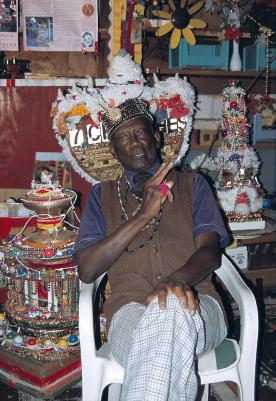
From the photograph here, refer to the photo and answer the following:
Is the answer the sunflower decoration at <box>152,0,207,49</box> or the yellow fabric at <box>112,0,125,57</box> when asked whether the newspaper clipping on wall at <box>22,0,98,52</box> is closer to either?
the yellow fabric at <box>112,0,125,57</box>

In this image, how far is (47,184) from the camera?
2.32 m

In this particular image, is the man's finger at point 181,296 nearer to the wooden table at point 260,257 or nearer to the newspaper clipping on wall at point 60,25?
the wooden table at point 260,257

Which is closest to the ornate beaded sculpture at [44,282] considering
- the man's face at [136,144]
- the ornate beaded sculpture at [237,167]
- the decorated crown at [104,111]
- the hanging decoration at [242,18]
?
the man's face at [136,144]

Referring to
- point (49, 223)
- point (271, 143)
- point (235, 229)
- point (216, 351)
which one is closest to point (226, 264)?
point (216, 351)

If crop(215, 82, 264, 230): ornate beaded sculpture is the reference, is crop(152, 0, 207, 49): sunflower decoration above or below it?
above

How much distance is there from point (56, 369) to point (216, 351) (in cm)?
81

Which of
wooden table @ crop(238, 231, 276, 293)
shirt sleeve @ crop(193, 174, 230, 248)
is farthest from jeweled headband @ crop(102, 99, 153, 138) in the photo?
wooden table @ crop(238, 231, 276, 293)

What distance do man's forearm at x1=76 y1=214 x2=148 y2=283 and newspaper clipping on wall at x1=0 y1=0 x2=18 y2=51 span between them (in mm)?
1926

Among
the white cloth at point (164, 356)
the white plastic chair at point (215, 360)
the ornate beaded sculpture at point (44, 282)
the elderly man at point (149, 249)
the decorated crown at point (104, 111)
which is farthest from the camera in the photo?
the decorated crown at point (104, 111)

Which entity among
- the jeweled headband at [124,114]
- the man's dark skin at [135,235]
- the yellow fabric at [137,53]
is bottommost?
the man's dark skin at [135,235]

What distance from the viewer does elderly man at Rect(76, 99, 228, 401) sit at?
145 centimetres

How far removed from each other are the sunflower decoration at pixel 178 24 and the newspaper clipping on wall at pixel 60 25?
0.44m

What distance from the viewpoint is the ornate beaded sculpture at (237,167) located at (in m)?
3.03

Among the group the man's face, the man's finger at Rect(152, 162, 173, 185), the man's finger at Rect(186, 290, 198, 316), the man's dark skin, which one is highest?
the man's face
